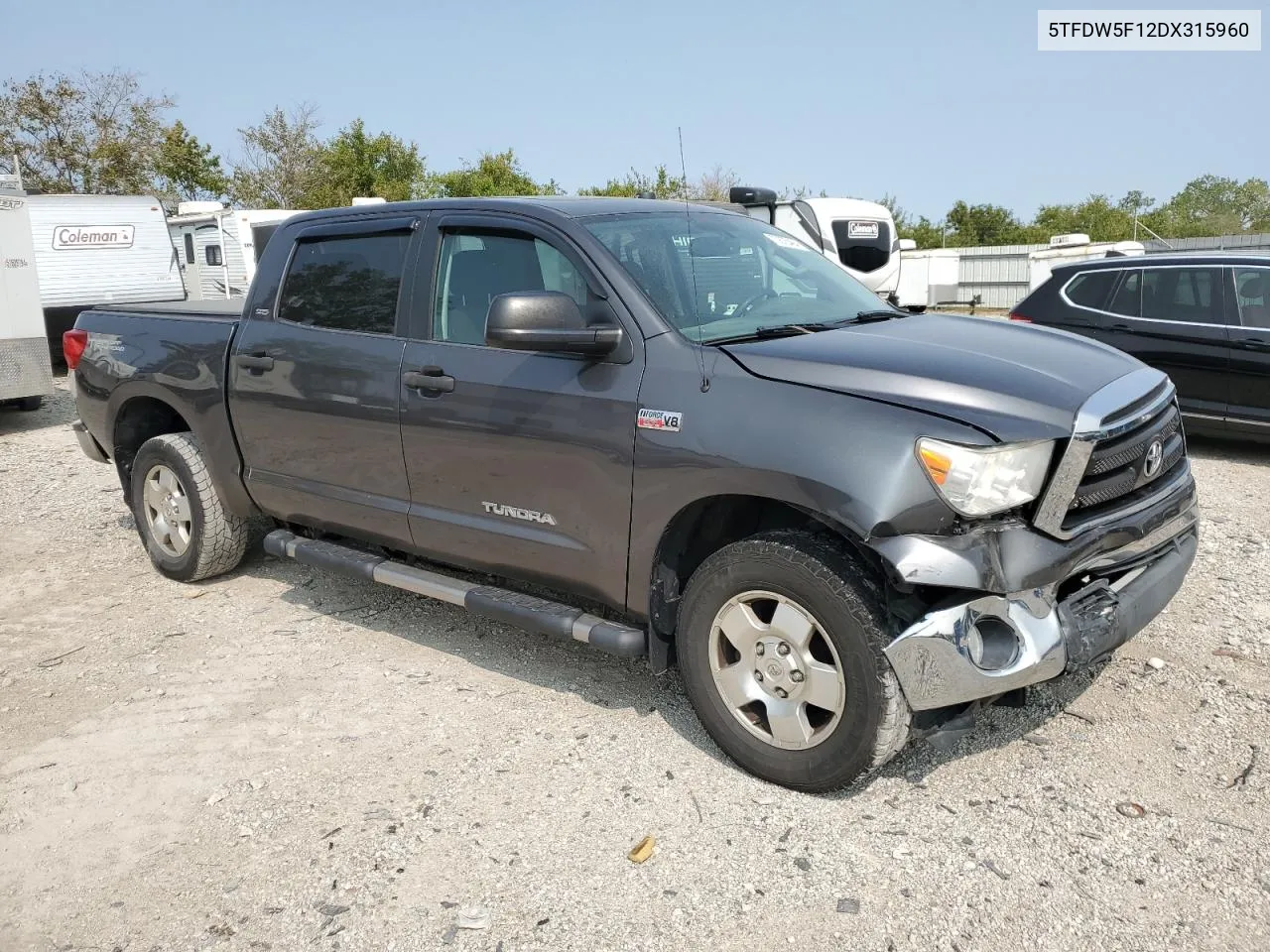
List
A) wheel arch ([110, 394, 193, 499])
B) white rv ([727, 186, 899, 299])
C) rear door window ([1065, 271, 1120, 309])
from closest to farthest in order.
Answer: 1. wheel arch ([110, 394, 193, 499])
2. rear door window ([1065, 271, 1120, 309])
3. white rv ([727, 186, 899, 299])

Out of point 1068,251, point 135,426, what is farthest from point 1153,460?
point 1068,251

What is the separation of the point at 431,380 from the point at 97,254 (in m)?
15.2

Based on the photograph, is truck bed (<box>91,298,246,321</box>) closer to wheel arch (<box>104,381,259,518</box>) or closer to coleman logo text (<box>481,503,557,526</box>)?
wheel arch (<box>104,381,259,518</box>)

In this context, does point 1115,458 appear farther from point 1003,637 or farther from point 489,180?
point 489,180

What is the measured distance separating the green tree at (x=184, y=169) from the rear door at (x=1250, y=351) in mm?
31964

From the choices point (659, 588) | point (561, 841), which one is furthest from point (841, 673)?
point (561, 841)

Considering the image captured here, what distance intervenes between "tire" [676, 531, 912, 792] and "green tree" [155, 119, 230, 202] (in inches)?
1333

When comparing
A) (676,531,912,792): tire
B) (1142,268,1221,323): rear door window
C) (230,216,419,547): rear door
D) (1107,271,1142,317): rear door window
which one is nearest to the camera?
(676,531,912,792): tire

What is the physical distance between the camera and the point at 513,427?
3.82 m

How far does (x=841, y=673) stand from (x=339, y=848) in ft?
5.37

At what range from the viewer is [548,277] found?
391cm

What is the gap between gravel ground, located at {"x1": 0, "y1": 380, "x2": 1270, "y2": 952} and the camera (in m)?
2.78

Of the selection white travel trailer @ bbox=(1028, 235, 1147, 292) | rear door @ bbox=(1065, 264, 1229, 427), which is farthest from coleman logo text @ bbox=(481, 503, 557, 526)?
white travel trailer @ bbox=(1028, 235, 1147, 292)

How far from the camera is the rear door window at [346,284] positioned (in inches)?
174
